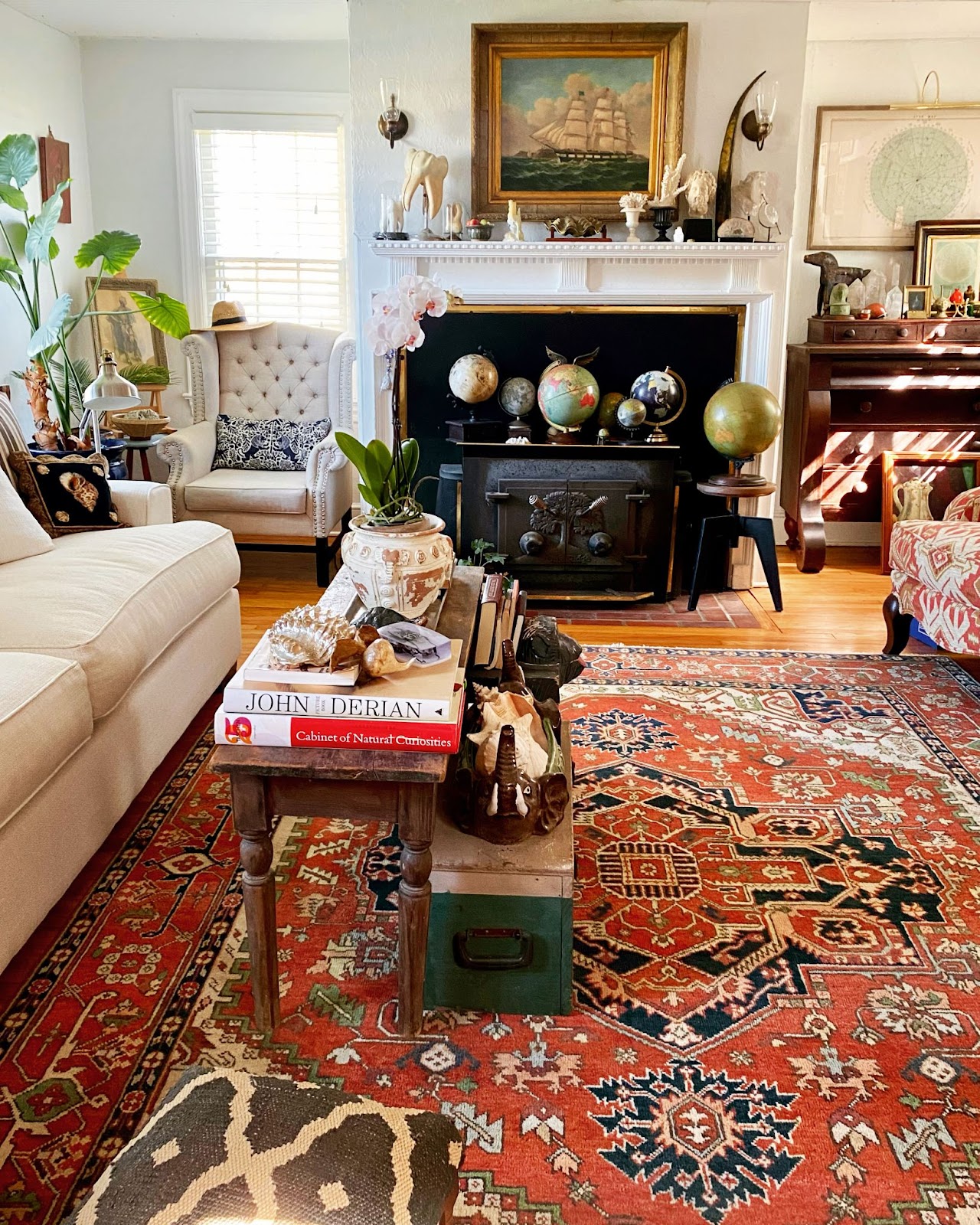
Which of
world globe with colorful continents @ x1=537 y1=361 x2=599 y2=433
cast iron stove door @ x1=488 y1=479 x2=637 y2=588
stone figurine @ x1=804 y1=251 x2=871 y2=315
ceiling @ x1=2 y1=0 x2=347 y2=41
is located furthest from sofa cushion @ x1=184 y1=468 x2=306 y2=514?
stone figurine @ x1=804 y1=251 x2=871 y2=315

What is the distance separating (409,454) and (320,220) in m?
3.81

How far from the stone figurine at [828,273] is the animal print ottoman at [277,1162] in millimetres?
4820

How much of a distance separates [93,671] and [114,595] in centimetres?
37

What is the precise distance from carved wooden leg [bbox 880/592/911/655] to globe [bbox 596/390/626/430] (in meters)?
1.47

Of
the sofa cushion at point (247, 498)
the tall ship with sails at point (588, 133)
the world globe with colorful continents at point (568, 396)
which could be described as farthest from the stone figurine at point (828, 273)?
the sofa cushion at point (247, 498)

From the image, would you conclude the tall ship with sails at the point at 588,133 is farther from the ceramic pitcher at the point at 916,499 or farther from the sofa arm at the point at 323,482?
the ceramic pitcher at the point at 916,499

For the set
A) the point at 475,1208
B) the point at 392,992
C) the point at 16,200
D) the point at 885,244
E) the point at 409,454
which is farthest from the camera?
the point at 885,244

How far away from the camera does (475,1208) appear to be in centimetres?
159

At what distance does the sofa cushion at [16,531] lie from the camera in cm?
305

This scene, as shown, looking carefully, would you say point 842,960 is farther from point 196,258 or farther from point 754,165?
point 196,258

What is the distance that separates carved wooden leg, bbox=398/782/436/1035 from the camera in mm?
1777

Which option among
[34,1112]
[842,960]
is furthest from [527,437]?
[34,1112]

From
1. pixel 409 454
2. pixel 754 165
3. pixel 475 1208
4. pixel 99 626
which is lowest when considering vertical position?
pixel 475 1208

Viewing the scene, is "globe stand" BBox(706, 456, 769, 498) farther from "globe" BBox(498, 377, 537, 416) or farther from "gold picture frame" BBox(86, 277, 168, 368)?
"gold picture frame" BBox(86, 277, 168, 368)
